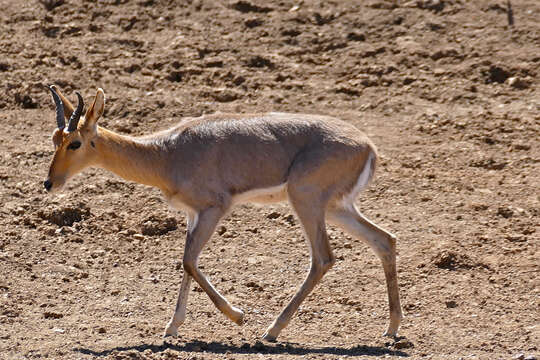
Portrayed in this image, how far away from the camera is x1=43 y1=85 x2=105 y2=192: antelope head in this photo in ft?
34.1

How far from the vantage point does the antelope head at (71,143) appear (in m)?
10.4

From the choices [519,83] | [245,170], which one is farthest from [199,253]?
[519,83]

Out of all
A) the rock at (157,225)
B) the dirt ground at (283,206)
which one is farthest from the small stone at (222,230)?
the rock at (157,225)

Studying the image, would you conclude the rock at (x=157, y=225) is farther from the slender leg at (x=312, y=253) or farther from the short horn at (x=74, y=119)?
the slender leg at (x=312, y=253)

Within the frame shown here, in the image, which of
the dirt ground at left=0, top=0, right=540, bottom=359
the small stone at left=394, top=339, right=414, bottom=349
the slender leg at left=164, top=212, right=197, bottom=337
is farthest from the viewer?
the dirt ground at left=0, top=0, right=540, bottom=359

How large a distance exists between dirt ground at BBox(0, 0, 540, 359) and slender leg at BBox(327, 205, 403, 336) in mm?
503

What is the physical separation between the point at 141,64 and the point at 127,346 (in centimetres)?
767

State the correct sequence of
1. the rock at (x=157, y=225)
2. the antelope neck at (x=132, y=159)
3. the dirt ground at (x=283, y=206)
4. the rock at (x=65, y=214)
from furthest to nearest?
the rock at (x=65, y=214), the rock at (x=157, y=225), the antelope neck at (x=132, y=159), the dirt ground at (x=283, y=206)

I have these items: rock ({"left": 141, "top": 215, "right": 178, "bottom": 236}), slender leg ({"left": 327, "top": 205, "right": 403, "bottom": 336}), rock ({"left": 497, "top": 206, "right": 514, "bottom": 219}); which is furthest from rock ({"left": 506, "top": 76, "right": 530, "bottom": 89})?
slender leg ({"left": 327, "top": 205, "right": 403, "bottom": 336})

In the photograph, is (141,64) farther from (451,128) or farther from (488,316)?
(488,316)

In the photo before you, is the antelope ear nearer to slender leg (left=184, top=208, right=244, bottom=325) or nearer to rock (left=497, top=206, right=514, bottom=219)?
slender leg (left=184, top=208, right=244, bottom=325)

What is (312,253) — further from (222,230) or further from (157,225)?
(157,225)

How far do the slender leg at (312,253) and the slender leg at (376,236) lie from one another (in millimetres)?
368

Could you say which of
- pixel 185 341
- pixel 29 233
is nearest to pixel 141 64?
pixel 29 233
